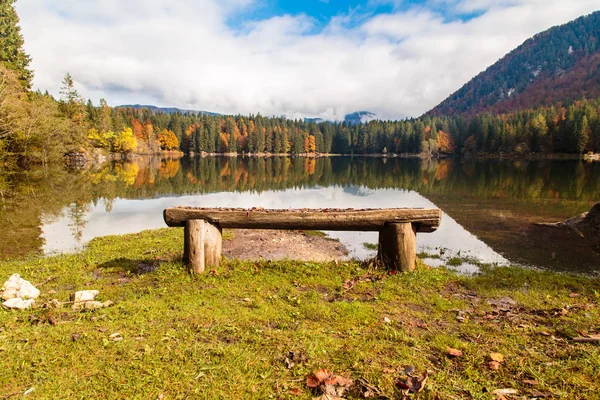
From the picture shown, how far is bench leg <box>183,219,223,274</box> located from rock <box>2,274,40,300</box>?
3.54 meters

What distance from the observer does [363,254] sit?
1631 centimetres

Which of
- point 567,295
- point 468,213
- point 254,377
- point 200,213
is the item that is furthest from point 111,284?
point 468,213

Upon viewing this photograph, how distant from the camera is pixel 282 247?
16375 mm

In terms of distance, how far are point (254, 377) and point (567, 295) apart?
887 centimetres

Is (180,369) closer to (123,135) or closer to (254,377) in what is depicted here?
(254,377)

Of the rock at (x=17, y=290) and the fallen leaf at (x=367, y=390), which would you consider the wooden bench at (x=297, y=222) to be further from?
the fallen leaf at (x=367, y=390)

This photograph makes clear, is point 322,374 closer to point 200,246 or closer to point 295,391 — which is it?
point 295,391

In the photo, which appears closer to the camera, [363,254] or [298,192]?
[363,254]

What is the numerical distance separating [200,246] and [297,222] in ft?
9.40

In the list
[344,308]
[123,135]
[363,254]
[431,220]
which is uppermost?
[123,135]

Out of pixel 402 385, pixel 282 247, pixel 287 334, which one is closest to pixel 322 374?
pixel 402 385

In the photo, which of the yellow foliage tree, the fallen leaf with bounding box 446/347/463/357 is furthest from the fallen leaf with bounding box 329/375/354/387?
the yellow foliage tree

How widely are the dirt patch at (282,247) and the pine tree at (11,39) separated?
188 feet

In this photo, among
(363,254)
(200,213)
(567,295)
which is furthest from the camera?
(363,254)
